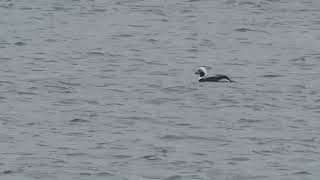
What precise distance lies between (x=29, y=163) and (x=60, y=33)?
19035mm

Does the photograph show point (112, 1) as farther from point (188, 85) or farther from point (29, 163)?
point (29, 163)

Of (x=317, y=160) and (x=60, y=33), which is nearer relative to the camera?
(x=317, y=160)

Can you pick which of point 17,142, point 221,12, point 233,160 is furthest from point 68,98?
point 221,12

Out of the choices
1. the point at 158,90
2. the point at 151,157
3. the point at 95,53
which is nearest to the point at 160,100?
the point at 158,90

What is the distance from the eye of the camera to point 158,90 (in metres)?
33.1

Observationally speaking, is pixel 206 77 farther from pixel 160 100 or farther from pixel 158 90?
pixel 160 100

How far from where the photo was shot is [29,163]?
79.1ft

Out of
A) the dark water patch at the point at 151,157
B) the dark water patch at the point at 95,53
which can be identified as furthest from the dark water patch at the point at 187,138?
Answer: the dark water patch at the point at 95,53

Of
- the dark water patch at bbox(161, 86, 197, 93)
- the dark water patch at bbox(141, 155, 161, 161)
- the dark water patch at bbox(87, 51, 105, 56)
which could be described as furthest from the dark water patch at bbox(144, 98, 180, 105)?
the dark water patch at bbox(87, 51, 105, 56)

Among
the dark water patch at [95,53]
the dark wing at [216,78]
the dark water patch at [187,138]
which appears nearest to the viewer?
the dark water patch at [187,138]

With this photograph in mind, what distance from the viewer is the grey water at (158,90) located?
80.3 feet

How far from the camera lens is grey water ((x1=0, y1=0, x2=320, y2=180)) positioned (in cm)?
2448

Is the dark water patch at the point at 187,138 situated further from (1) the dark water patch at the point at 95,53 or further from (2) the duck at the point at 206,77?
(1) the dark water patch at the point at 95,53

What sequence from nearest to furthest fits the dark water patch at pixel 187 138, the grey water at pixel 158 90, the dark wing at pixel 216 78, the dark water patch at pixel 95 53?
the grey water at pixel 158 90
the dark water patch at pixel 187 138
the dark wing at pixel 216 78
the dark water patch at pixel 95 53
